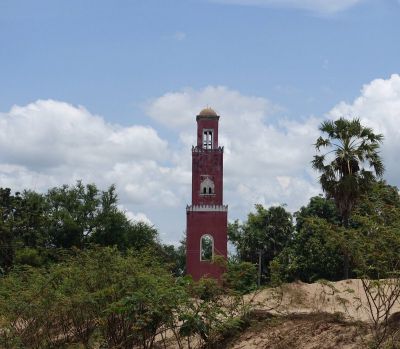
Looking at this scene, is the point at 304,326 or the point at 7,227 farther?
the point at 7,227

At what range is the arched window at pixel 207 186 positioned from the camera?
39.0m

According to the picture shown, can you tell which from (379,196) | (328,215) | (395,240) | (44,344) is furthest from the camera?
(328,215)

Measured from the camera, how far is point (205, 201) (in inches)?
1531

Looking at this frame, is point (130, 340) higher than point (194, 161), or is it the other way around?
point (194, 161)

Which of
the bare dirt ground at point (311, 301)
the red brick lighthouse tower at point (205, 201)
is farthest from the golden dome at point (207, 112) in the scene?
the bare dirt ground at point (311, 301)

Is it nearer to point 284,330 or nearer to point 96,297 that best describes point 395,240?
point 284,330

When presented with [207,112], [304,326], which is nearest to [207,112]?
[207,112]

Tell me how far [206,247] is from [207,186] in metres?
4.43

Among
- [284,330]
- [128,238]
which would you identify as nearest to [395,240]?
[284,330]

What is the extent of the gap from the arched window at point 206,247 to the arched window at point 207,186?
223cm

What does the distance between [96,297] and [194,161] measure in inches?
927

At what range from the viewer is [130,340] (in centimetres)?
1598

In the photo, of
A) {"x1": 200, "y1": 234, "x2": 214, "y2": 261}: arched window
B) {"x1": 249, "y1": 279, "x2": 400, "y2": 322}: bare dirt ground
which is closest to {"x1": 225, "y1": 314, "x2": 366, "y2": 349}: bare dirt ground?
{"x1": 249, "y1": 279, "x2": 400, "y2": 322}: bare dirt ground

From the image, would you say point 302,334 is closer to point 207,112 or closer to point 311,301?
point 311,301
